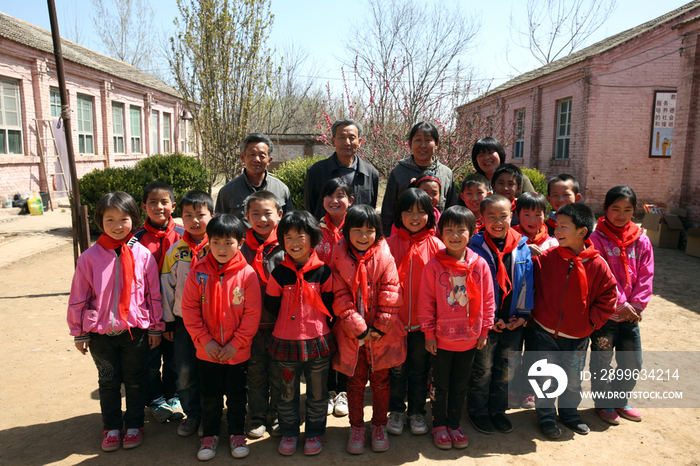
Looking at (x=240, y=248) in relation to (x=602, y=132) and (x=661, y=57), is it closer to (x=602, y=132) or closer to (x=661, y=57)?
(x=602, y=132)

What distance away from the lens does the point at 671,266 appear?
6926 mm

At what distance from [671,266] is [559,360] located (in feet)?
18.2

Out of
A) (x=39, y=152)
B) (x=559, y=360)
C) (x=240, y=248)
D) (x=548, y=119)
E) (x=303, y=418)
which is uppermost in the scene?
(x=548, y=119)

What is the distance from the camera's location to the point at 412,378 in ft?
9.08

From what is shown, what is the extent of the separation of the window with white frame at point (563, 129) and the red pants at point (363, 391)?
12.5m

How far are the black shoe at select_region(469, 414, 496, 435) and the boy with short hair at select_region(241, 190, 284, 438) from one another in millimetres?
1240

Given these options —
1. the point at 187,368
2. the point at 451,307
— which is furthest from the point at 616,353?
the point at 187,368

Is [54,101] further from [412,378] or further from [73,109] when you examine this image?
[412,378]

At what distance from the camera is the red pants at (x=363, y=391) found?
2.56m

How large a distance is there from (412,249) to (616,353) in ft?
5.36

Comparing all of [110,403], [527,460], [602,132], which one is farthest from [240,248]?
[602,132]

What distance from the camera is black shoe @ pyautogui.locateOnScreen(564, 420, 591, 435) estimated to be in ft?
8.98

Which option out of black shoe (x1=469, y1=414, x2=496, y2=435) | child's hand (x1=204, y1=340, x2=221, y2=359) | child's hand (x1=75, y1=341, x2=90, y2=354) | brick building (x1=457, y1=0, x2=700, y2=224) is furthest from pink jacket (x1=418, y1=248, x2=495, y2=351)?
brick building (x1=457, y1=0, x2=700, y2=224)

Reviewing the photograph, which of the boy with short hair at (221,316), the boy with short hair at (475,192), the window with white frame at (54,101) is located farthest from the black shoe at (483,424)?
the window with white frame at (54,101)
